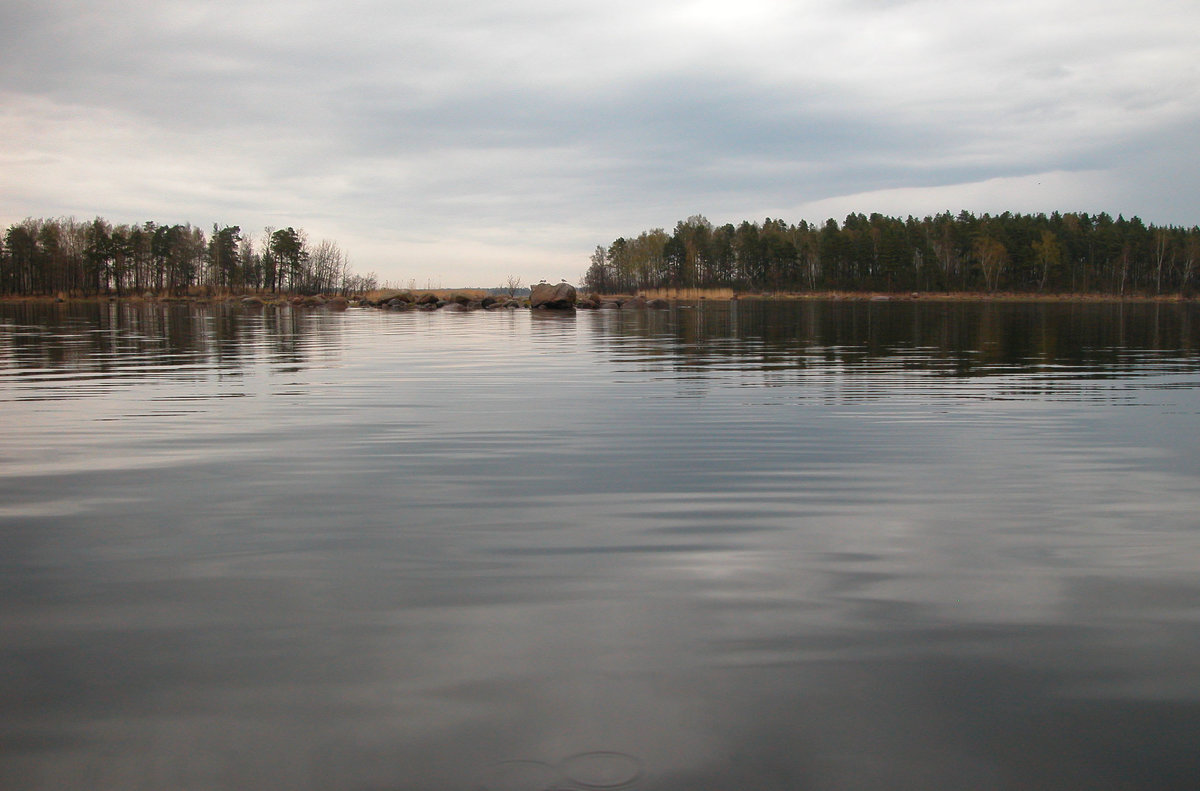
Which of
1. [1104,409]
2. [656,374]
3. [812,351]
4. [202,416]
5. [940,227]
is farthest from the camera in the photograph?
[940,227]

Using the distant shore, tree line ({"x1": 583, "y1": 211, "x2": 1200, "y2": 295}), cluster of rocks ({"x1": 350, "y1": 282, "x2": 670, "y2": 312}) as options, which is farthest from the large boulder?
tree line ({"x1": 583, "y1": 211, "x2": 1200, "y2": 295})

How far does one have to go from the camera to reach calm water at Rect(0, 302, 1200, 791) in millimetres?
2900

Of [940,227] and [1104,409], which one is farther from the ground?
[940,227]

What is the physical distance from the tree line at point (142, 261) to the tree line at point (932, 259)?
58220 millimetres

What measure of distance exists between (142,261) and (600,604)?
447 feet

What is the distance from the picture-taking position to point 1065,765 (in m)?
2.83

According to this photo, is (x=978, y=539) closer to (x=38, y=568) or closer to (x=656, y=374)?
(x=38, y=568)

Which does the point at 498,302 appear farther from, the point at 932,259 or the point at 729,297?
the point at 932,259

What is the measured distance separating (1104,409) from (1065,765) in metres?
10.2

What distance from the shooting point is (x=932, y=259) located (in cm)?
13738

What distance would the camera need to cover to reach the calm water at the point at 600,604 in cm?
290

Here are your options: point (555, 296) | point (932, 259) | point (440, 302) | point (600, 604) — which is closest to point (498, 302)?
point (440, 302)

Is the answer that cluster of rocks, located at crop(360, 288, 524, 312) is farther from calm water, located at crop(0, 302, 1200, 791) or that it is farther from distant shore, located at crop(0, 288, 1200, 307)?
calm water, located at crop(0, 302, 1200, 791)

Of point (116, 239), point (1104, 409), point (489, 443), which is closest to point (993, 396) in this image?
point (1104, 409)
